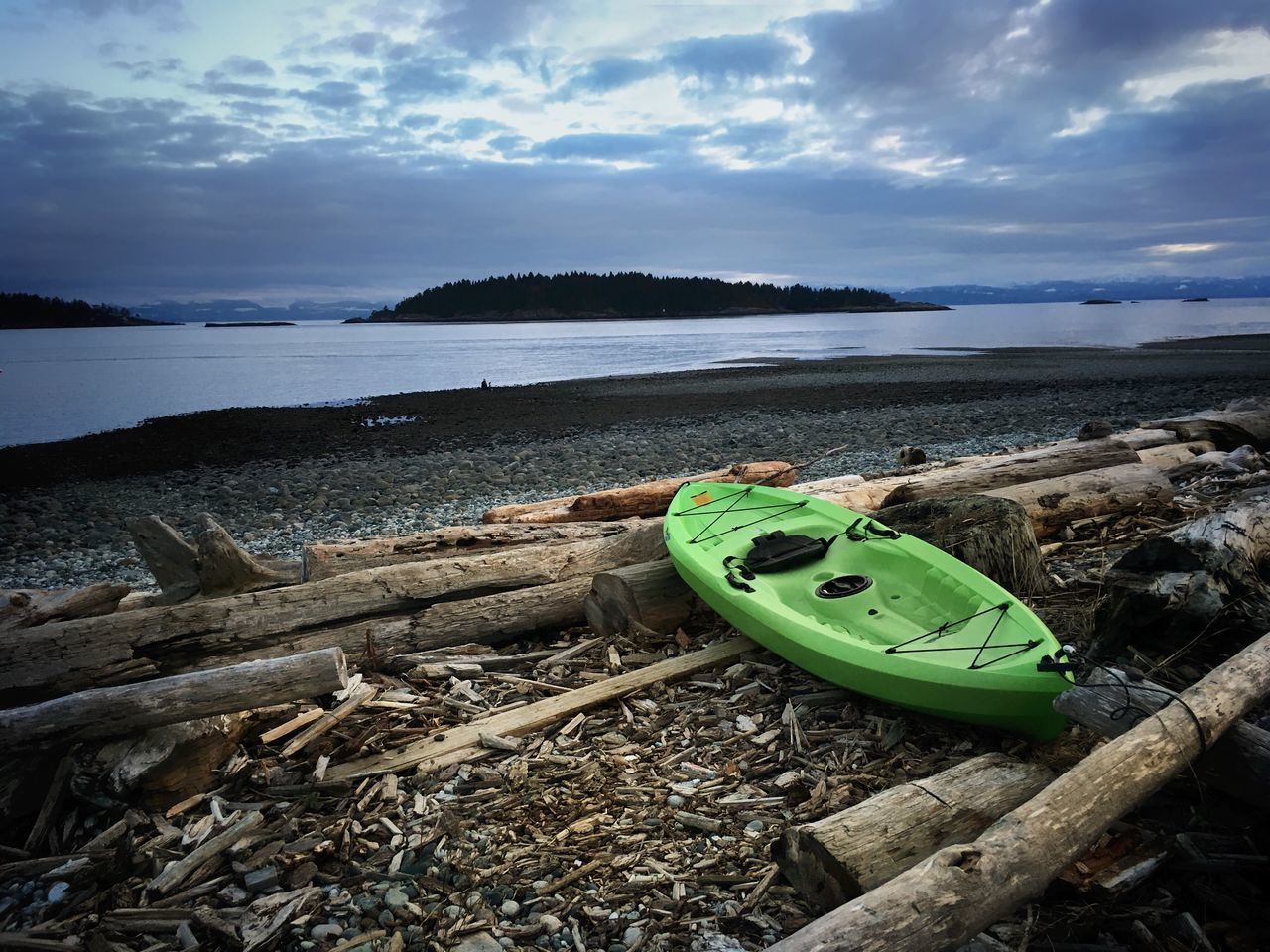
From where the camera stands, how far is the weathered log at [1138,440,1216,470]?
33.6ft

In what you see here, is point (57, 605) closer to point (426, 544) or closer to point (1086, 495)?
point (426, 544)

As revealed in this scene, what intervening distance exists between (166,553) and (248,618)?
4.60 ft

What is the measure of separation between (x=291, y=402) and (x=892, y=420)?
24.0 meters

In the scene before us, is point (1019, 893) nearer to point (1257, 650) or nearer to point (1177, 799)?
point (1177, 799)

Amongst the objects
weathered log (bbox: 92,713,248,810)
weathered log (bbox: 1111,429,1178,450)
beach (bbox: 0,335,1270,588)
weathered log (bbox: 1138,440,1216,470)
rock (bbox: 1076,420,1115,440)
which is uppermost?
rock (bbox: 1076,420,1115,440)

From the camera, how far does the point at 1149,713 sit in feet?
11.5

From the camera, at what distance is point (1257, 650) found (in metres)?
3.87

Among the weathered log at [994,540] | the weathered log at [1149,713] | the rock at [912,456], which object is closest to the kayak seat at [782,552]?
the weathered log at [994,540]

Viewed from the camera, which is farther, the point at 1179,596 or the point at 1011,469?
the point at 1011,469

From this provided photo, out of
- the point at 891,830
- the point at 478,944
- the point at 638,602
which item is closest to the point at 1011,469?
the point at 638,602

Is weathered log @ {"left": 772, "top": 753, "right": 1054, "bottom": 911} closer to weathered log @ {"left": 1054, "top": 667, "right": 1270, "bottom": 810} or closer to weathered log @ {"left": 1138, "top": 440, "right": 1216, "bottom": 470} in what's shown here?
weathered log @ {"left": 1054, "top": 667, "right": 1270, "bottom": 810}

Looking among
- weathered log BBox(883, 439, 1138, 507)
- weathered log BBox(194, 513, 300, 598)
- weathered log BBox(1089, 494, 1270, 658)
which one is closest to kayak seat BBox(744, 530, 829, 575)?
weathered log BBox(1089, 494, 1270, 658)

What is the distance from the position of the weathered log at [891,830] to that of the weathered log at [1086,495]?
470cm

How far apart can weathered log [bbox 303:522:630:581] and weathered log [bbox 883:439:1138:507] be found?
348cm
